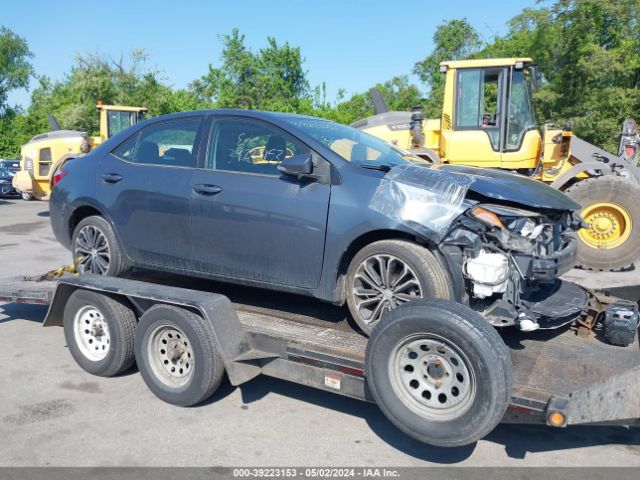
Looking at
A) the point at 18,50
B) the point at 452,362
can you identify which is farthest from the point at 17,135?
the point at 452,362

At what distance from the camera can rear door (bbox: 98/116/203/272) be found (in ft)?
16.0

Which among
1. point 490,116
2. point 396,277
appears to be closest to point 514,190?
point 396,277

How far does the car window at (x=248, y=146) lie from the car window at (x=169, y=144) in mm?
236

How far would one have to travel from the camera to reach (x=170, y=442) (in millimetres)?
3914

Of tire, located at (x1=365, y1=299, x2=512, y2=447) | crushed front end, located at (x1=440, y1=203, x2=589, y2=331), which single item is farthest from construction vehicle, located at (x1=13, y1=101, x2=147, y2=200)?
tire, located at (x1=365, y1=299, x2=512, y2=447)

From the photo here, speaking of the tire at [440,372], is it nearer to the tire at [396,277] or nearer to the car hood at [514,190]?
the tire at [396,277]

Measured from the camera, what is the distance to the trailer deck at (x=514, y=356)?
3.31m

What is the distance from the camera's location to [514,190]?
13.8 ft

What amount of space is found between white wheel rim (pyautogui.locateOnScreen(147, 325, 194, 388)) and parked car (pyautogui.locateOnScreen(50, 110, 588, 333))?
602mm

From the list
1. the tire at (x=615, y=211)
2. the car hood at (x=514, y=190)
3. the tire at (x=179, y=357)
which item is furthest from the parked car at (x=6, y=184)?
the car hood at (x=514, y=190)

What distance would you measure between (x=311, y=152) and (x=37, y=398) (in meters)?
2.81

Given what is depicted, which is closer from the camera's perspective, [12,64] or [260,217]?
[260,217]

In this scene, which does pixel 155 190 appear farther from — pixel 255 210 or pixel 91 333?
pixel 91 333

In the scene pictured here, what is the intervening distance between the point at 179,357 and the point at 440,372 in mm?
1976
